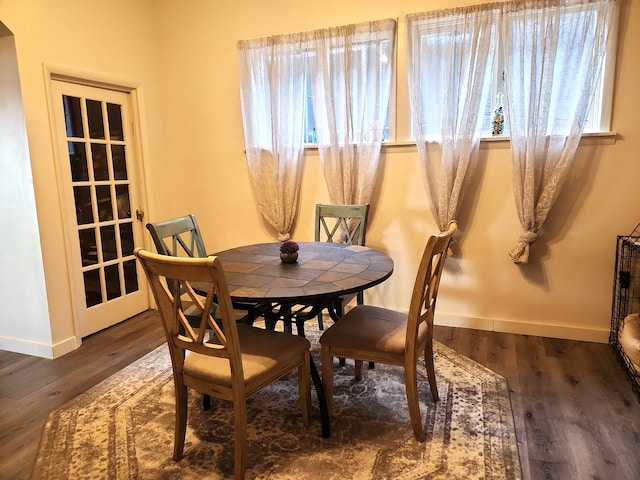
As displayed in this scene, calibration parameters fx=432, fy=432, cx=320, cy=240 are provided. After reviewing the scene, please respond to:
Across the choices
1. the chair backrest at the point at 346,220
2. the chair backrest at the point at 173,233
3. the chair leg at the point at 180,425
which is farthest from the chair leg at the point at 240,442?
the chair backrest at the point at 346,220

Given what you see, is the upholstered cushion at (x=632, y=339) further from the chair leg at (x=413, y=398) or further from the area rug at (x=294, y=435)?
the chair leg at (x=413, y=398)

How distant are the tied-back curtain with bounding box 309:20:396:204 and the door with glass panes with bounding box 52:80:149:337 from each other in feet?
5.27

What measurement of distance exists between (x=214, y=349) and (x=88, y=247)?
2.13m

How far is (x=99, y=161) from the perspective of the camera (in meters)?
3.31

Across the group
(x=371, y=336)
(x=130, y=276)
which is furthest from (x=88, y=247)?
(x=371, y=336)

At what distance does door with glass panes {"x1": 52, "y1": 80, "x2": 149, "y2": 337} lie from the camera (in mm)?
3045

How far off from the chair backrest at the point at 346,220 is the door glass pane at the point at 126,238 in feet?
5.41

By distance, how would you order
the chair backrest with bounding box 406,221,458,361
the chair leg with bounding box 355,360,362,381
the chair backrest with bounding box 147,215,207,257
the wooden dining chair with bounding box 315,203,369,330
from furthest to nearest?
the wooden dining chair with bounding box 315,203,369,330, the chair leg with bounding box 355,360,362,381, the chair backrest with bounding box 147,215,207,257, the chair backrest with bounding box 406,221,458,361

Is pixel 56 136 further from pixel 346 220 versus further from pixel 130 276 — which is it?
pixel 346 220

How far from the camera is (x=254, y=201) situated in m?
3.71

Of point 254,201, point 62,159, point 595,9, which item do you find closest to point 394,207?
point 254,201

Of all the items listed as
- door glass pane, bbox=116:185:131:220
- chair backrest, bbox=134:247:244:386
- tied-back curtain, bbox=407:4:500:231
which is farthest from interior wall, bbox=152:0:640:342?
chair backrest, bbox=134:247:244:386

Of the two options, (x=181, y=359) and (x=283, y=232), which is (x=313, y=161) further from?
(x=181, y=359)

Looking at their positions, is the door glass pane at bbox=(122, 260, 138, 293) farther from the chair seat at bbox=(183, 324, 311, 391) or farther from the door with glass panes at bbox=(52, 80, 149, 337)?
the chair seat at bbox=(183, 324, 311, 391)
